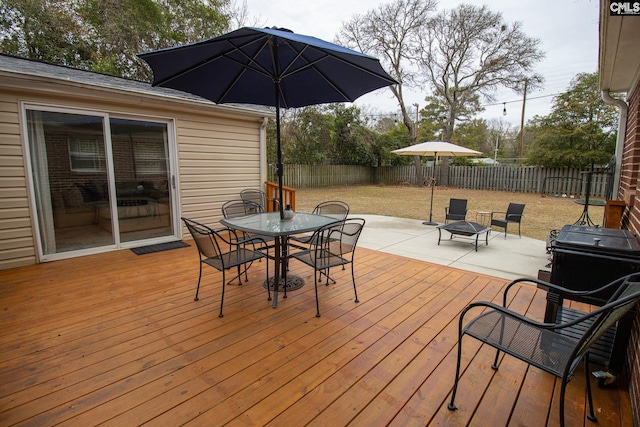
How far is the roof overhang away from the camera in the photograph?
1.85m

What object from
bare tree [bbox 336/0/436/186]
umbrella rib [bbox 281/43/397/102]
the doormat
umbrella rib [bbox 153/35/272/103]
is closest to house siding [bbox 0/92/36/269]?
the doormat

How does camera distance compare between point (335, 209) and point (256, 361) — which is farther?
point (335, 209)

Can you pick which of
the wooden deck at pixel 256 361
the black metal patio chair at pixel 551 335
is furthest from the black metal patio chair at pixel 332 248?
the black metal patio chair at pixel 551 335

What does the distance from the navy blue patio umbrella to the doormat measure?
251cm

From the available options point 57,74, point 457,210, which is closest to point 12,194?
point 57,74

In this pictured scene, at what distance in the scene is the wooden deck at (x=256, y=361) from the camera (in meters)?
1.60

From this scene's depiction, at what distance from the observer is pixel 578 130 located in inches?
500

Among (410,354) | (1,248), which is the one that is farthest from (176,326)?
(1,248)

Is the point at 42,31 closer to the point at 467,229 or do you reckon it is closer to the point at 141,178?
the point at 141,178

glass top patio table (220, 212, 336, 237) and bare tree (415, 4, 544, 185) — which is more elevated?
bare tree (415, 4, 544, 185)

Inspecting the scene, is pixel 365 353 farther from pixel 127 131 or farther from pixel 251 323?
pixel 127 131

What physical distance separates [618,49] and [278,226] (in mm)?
3113

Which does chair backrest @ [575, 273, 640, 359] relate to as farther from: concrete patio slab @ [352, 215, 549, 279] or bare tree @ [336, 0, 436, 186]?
bare tree @ [336, 0, 436, 186]

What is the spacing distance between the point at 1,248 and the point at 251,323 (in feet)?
11.7
